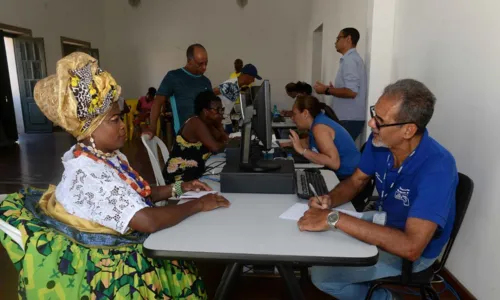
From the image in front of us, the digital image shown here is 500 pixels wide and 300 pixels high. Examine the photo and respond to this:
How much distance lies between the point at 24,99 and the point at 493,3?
8.84 m

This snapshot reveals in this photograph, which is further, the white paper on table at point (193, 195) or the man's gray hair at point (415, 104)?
the white paper on table at point (193, 195)

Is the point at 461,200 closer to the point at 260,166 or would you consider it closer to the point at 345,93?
the point at 260,166

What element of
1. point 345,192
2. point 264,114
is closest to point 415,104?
point 345,192

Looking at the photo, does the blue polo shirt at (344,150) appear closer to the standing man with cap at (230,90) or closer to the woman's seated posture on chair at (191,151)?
the woman's seated posture on chair at (191,151)

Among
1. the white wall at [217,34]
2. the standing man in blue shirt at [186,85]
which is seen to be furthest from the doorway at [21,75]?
the standing man in blue shirt at [186,85]

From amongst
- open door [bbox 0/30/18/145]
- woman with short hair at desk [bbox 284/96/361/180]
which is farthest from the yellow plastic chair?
woman with short hair at desk [bbox 284/96/361/180]

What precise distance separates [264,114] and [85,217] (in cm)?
83

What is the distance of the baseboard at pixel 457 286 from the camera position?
1.92m

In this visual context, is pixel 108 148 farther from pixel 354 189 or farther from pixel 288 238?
pixel 354 189

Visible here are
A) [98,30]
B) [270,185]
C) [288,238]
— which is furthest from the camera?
[98,30]

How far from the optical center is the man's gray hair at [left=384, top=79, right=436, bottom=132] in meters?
1.33

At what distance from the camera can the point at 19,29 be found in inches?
292

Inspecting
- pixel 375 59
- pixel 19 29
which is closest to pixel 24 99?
pixel 19 29

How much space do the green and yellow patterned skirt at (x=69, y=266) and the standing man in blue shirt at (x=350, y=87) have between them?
2.51 meters
